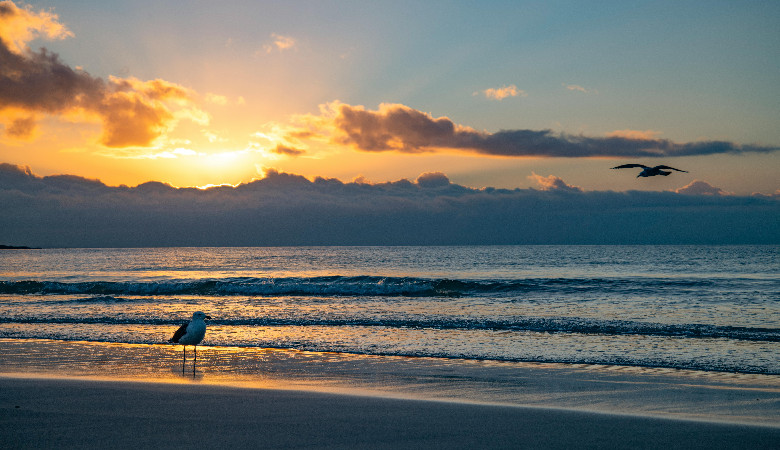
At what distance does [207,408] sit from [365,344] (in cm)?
664

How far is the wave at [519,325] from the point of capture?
1531 cm

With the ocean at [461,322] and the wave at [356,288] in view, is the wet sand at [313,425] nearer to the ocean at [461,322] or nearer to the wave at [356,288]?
the ocean at [461,322]

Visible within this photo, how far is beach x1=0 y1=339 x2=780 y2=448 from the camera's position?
602cm

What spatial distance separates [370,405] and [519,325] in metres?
10.5

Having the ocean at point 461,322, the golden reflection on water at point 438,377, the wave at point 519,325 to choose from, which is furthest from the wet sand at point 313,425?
the wave at point 519,325

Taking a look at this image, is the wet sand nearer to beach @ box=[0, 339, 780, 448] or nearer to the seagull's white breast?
beach @ box=[0, 339, 780, 448]

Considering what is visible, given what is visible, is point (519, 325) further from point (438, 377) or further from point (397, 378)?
point (397, 378)

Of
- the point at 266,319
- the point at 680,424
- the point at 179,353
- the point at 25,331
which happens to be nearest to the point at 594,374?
the point at 680,424

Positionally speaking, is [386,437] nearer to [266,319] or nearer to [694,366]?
[694,366]

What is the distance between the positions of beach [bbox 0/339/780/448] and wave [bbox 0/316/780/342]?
5.40 metres

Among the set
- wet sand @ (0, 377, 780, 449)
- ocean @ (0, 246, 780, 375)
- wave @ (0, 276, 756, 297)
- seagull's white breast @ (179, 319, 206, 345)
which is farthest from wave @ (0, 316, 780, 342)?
wave @ (0, 276, 756, 297)

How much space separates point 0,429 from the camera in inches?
248

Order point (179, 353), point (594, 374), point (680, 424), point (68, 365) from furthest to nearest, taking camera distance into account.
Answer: point (179, 353), point (68, 365), point (594, 374), point (680, 424)

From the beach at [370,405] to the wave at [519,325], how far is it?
5.40 m
